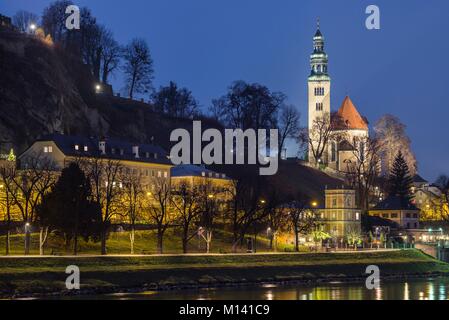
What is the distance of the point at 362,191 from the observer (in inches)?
6486

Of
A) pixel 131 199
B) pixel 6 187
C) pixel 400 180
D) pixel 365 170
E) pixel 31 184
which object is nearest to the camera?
pixel 6 187

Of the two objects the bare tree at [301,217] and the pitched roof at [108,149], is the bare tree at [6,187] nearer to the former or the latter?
the pitched roof at [108,149]

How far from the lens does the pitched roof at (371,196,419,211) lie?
159000mm

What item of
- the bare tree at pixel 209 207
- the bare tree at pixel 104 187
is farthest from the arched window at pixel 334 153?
the bare tree at pixel 104 187

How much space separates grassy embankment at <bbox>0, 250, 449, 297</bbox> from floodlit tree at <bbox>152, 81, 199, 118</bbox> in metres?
80.6

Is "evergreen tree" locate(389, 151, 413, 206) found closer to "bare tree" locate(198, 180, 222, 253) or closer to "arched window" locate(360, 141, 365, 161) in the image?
"arched window" locate(360, 141, 365, 161)

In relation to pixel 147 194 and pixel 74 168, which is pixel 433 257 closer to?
pixel 147 194

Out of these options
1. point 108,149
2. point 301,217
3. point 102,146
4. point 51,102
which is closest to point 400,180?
point 301,217

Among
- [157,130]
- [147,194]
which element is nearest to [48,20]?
[157,130]

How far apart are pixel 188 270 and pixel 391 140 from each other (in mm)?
103918

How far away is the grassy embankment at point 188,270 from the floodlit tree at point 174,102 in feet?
264

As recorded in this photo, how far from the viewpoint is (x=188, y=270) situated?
8994 centimetres

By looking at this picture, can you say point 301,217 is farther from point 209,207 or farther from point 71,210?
point 71,210

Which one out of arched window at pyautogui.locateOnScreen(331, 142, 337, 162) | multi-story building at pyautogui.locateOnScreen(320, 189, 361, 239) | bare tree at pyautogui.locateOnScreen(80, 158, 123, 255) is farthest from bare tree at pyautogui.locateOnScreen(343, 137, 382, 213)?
bare tree at pyautogui.locateOnScreen(80, 158, 123, 255)
